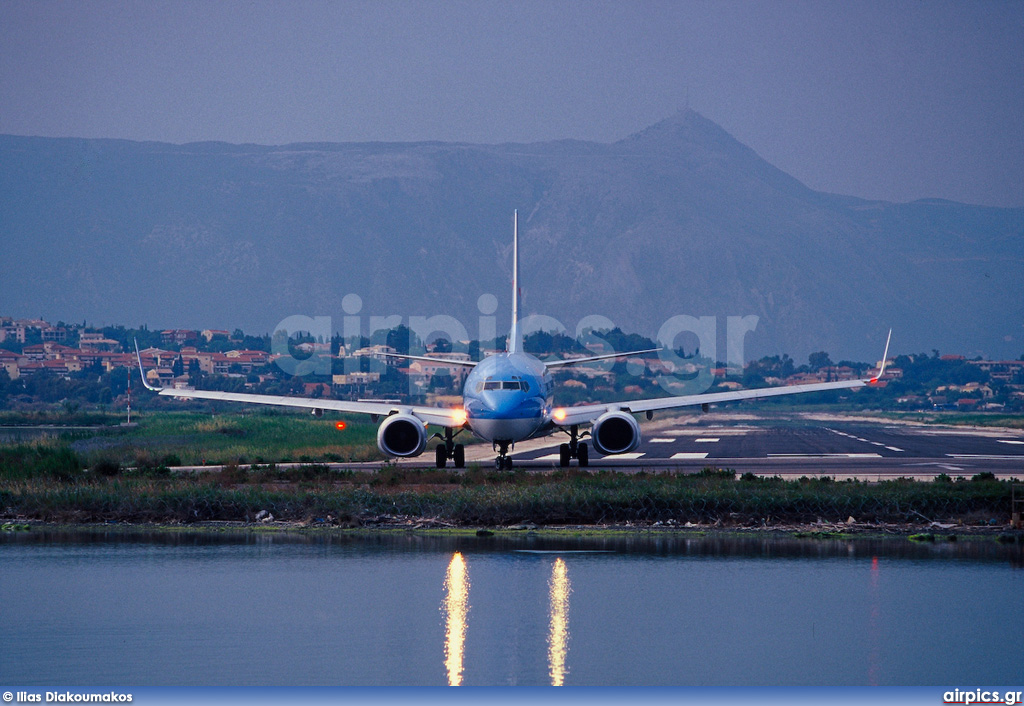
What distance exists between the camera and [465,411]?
1711 inches

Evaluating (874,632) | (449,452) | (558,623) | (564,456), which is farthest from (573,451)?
(874,632)

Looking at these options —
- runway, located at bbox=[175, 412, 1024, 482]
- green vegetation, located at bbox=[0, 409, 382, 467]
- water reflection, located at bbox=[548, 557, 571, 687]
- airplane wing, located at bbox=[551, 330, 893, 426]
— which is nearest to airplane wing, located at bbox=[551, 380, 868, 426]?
airplane wing, located at bbox=[551, 330, 893, 426]

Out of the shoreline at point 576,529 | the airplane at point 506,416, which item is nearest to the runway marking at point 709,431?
the airplane at point 506,416

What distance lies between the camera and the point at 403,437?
43.6 m

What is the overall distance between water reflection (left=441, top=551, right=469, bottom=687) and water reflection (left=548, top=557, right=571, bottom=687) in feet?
3.71

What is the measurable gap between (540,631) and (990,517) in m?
15.5

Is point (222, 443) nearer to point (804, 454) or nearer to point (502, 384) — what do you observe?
point (502, 384)

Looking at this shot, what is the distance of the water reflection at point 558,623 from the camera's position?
15.3 metres

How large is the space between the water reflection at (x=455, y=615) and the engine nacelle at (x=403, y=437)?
18.5m

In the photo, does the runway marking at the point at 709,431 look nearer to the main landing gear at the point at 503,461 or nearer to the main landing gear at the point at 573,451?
the main landing gear at the point at 573,451

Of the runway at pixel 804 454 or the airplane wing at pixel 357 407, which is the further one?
the airplane wing at pixel 357 407

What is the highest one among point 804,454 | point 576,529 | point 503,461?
point 503,461

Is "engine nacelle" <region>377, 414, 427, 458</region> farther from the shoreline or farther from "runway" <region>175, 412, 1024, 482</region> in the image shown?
the shoreline

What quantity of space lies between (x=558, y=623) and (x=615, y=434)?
25840 mm
